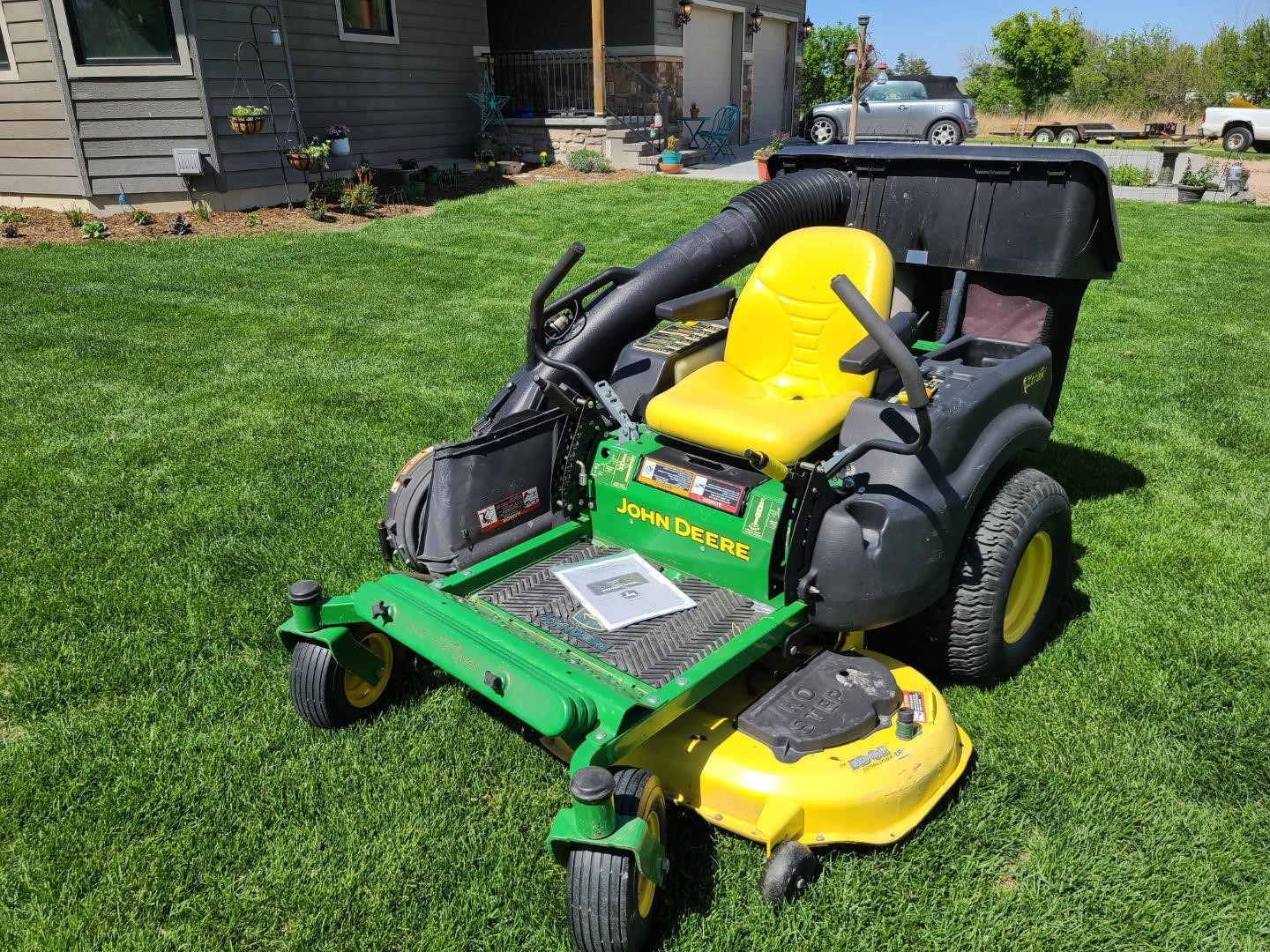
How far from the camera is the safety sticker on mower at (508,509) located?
11.0 ft

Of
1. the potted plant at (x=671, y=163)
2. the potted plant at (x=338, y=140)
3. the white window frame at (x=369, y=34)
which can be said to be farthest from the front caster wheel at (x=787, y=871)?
the potted plant at (x=671, y=163)

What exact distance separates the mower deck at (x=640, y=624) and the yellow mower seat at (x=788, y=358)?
52 centimetres

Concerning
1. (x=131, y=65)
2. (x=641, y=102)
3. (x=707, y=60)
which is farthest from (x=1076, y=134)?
(x=131, y=65)

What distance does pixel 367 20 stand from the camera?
13.1 m

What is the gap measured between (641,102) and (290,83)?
22.5ft

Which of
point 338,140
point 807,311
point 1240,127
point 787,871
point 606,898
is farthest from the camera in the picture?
point 1240,127

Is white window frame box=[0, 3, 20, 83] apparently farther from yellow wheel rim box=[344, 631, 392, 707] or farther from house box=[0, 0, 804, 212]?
yellow wheel rim box=[344, 631, 392, 707]

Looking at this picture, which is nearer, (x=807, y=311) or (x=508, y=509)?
(x=508, y=509)

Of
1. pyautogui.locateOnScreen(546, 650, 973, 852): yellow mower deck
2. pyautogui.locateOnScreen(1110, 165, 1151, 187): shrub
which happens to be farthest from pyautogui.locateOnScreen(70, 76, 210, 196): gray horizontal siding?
pyautogui.locateOnScreen(1110, 165, 1151, 187): shrub

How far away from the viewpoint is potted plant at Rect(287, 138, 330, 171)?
11250 millimetres

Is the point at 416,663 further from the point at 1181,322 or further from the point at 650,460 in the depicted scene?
the point at 1181,322

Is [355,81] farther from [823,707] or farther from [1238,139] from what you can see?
[1238,139]

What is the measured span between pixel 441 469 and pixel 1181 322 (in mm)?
7217

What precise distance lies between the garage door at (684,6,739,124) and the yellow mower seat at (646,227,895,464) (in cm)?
1551
